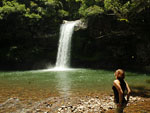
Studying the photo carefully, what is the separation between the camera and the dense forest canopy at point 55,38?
2803 centimetres

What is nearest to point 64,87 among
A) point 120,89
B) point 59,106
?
point 59,106

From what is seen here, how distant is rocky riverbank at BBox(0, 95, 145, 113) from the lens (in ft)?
24.0

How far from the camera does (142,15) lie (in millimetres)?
22359

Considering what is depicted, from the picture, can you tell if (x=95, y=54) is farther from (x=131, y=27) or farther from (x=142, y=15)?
(x=142, y=15)

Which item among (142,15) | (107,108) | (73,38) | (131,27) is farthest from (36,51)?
(107,108)

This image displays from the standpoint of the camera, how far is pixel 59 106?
8.00 m

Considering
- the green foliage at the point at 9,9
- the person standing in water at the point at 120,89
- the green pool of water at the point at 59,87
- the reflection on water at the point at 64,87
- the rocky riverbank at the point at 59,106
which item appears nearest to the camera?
the person standing in water at the point at 120,89

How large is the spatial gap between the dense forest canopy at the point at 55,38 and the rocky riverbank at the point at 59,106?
780 inches

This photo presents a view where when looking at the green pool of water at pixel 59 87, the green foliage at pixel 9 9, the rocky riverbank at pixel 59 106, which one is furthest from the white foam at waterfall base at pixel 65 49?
the rocky riverbank at pixel 59 106

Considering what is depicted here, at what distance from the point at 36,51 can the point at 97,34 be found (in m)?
12.3

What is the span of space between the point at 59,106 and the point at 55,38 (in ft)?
87.6

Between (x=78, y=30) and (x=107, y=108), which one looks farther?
(x=78, y=30)

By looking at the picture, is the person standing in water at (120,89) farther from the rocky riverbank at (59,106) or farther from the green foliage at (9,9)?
the green foliage at (9,9)

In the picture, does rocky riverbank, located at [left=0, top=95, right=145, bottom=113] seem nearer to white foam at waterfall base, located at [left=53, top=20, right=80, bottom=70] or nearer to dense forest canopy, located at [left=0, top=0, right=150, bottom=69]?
dense forest canopy, located at [left=0, top=0, right=150, bottom=69]
